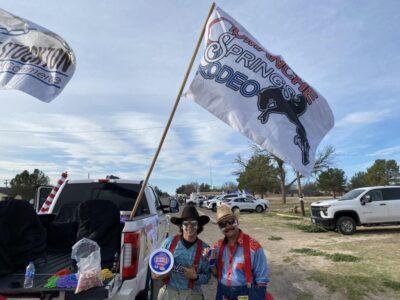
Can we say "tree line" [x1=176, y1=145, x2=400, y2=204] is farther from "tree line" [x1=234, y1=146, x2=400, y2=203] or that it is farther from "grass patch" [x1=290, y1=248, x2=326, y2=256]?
"grass patch" [x1=290, y1=248, x2=326, y2=256]

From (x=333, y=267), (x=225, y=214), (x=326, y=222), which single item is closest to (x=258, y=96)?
(x=225, y=214)

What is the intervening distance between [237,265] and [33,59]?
4945 mm

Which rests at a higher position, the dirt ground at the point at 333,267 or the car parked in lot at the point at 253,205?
the car parked in lot at the point at 253,205

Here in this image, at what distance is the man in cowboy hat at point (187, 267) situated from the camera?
3.38 meters

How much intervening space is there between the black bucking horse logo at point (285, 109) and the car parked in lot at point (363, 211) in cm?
1272

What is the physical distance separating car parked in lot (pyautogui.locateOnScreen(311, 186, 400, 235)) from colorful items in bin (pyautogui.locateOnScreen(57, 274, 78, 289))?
14105mm

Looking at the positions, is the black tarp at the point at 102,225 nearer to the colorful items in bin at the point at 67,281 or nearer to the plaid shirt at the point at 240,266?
the colorful items in bin at the point at 67,281

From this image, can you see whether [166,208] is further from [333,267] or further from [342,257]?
[342,257]

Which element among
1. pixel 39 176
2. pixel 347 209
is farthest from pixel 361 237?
pixel 39 176

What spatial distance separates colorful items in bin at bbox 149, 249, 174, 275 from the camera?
10.5ft

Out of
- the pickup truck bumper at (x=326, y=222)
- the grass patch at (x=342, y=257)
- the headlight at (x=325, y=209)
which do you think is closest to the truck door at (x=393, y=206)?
the pickup truck bumper at (x=326, y=222)

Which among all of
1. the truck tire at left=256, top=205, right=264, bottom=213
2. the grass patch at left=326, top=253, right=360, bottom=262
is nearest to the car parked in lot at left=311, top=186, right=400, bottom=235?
the grass patch at left=326, top=253, right=360, bottom=262

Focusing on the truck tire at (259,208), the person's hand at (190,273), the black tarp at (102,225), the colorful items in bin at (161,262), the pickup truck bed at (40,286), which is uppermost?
the truck tire at (259,208)

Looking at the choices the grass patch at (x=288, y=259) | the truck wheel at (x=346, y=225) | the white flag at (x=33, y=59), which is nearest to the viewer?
the white flag at (x=33, y=59)
